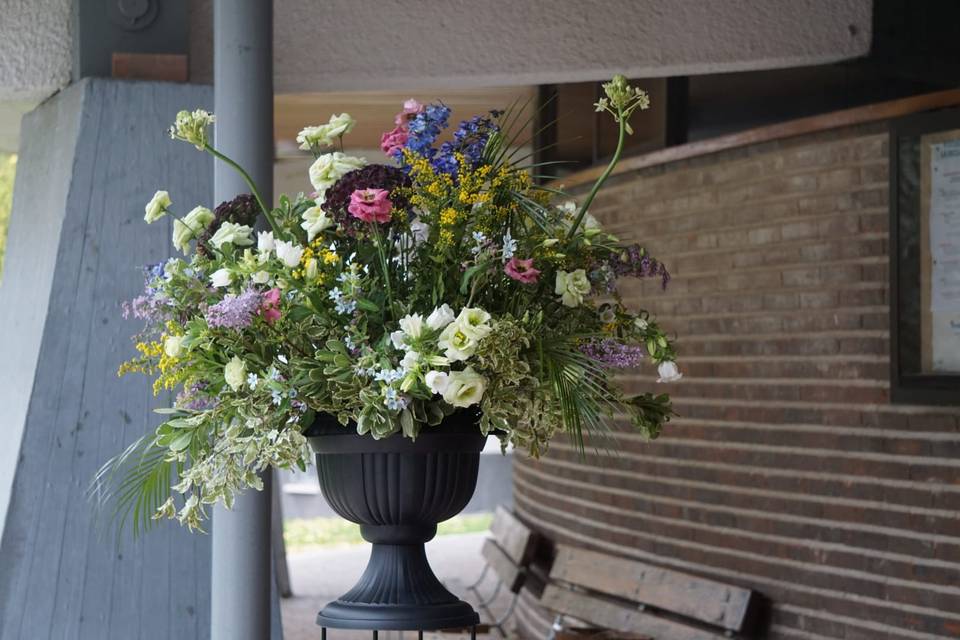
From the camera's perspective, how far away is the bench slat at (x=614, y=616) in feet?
18.1

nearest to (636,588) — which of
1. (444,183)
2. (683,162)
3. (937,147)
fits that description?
(683,162)

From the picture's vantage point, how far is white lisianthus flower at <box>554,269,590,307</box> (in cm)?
220

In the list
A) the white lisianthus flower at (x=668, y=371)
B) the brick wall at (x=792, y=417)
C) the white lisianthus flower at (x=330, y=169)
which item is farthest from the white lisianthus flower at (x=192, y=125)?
the brick wall at (x=792, y=417)

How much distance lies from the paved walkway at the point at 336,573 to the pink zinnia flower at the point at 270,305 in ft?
17.4

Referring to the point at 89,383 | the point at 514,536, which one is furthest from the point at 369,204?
the point at 514,536

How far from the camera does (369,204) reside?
2.07 metres

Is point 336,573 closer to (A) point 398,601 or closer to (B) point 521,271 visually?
(A) point 398,601

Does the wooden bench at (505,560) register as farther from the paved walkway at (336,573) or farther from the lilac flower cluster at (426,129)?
the lilac flower cluster at (426,129)

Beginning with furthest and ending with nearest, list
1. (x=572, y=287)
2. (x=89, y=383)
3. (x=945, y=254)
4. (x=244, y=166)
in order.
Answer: (x=945, y=254)
(x=89, y=383)
(x=244, y=166)
(x=572, y=287)

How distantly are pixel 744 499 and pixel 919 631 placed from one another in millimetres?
1049

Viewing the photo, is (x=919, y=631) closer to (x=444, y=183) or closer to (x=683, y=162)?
(x=683, y=162)

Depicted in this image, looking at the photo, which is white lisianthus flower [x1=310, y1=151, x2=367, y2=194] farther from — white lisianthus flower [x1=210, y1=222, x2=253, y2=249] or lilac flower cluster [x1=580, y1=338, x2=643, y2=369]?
lilac flower cluster [x1=580, y1=338, x2=643, y2=369]

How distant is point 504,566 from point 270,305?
17.7 feet

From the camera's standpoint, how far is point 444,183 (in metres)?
2.19
